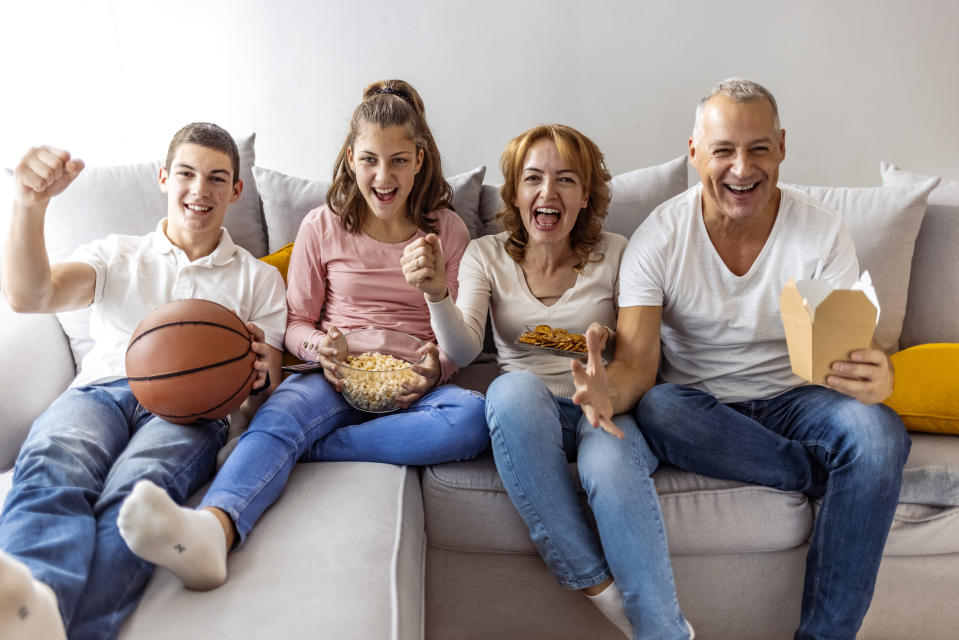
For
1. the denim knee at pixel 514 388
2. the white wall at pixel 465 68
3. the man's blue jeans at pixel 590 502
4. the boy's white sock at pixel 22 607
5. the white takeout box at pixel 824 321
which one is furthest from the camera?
the white wall at pixel 465 68

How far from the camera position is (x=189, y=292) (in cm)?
181

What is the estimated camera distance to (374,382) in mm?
1729

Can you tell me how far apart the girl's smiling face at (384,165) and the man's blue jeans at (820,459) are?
0.84 m

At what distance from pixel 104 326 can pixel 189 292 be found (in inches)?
8.6

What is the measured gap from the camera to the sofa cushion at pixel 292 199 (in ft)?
7.34

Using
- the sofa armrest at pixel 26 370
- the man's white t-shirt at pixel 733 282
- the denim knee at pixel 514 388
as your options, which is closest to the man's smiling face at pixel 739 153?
the man's white t-shirt at pixel 733 282

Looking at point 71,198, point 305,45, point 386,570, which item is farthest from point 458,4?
point 386,570

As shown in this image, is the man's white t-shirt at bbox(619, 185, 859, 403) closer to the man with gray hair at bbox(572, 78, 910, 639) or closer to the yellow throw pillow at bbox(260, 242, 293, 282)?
the man with gray hair at bbox(572, 78, 910, 639)

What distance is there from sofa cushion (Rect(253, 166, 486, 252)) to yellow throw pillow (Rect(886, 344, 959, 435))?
1285 mm

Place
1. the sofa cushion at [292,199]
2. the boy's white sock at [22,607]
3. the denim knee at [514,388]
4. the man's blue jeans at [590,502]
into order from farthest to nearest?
the sofa cushion at [292,199]
the denim knee at [514,388]
the man's blue jeans at [590,502]
the boy's white sock at [22,607]

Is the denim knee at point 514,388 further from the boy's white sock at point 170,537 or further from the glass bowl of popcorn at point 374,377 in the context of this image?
the boy's white sock at point 170,537

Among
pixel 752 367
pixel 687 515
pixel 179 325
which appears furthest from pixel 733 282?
pixel 179 325

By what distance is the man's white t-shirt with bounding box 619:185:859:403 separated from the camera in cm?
173

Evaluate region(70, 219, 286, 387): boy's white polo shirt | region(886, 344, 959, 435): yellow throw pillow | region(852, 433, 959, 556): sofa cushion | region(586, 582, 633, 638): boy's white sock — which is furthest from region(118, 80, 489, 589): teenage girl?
region(886, 344, 959, 435): yellow throw pillow
